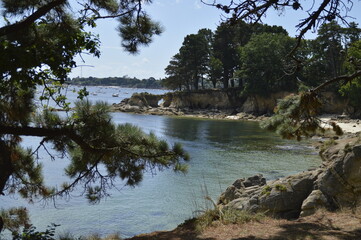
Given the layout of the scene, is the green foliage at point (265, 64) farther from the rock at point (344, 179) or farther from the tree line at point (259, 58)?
the rock at point (344, 179)

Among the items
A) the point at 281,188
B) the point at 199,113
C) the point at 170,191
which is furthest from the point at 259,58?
the point at 281,188

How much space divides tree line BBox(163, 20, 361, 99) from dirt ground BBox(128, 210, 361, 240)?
2607 centimetres

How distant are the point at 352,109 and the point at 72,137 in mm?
44906

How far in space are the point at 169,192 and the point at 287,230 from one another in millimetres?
8828

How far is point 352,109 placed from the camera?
44281 mm

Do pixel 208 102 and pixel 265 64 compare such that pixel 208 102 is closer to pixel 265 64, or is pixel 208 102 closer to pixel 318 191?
pixel 265 64

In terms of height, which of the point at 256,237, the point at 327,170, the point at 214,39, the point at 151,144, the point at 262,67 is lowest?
the point at 256,237

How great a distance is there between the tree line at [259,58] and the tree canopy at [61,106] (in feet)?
89.9

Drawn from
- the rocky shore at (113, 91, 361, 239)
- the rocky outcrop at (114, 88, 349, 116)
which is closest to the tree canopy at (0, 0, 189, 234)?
the rocky shore at (113, 91, 361, 239)

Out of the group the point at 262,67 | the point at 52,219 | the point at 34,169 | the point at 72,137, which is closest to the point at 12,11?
the point at 72,137

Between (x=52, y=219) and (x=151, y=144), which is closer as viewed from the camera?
(x=151, y=144)

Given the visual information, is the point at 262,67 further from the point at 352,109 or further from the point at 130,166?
the point at 130,166

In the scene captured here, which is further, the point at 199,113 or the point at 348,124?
the point at 199,113

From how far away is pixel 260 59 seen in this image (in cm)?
5231
